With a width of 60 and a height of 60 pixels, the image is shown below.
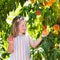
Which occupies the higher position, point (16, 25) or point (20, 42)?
point (16, 25)

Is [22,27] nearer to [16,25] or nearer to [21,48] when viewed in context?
[16,25]

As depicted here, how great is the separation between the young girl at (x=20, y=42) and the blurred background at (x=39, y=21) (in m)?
0.08

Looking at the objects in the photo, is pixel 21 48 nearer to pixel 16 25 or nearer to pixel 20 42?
pixel 20 42

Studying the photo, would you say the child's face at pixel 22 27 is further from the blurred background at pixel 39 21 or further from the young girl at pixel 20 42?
the blurred background at pixel 39 21

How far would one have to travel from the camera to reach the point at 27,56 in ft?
11.7

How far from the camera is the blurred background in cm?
348

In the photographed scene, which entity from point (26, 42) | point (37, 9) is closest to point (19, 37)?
point (26, 42)

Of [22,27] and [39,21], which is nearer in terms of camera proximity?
[22,27]

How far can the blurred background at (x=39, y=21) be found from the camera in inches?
137

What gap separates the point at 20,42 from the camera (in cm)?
364

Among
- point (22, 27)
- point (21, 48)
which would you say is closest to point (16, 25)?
point (22, 27)

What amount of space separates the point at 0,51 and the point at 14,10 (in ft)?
1.98

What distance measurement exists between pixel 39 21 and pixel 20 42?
35cm

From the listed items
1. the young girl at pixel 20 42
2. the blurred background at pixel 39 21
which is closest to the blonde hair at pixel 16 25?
the young girl at pixel 20 42
